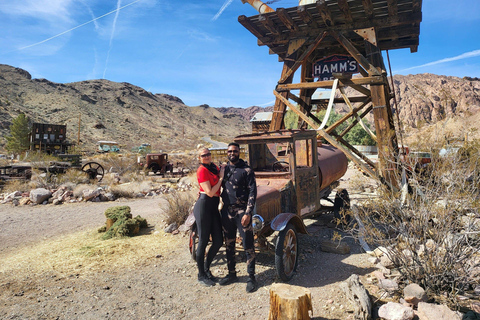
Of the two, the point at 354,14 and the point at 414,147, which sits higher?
the point at 354,14

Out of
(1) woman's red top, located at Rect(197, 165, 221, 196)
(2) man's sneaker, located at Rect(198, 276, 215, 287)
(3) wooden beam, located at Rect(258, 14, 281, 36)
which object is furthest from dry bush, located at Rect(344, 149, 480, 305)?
(3) wooden beam, located at Rect(258, 14, 281, 36)

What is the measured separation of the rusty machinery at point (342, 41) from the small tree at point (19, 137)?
1477 inches

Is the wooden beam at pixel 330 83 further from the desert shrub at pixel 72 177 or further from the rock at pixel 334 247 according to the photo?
the desert shrub at pixel 72 177

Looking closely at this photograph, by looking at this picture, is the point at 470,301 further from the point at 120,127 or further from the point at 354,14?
the point at 120,127

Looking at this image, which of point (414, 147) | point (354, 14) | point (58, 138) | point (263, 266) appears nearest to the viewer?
point (414, 147)

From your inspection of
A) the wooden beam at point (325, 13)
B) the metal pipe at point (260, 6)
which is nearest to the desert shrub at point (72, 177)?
the metal pipe at point (260, 6)

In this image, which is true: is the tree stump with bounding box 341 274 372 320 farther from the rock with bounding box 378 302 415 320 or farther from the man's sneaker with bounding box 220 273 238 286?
the man's sneaker with bounding box 220 273 238 286

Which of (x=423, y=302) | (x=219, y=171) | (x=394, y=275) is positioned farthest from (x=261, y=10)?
(x=423, y=302)

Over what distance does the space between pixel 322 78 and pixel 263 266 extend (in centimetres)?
632

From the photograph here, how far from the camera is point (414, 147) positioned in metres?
4.25

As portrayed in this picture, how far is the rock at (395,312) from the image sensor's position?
3.17 metres

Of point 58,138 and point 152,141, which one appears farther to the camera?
point 152,141

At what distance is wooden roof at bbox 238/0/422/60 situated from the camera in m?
7.27

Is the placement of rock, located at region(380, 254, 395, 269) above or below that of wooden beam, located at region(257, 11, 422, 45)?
below
